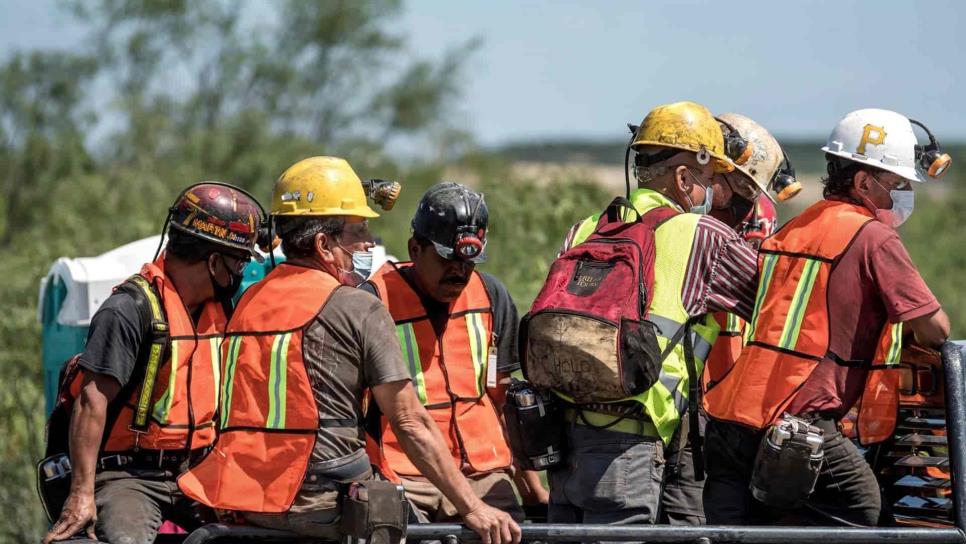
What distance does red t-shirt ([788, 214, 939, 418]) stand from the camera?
4930 mm

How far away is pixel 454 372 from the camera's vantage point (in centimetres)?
561

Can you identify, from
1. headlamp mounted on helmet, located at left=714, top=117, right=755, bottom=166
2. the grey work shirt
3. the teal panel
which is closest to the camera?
the grey work shirt

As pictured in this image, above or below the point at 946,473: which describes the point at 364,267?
above

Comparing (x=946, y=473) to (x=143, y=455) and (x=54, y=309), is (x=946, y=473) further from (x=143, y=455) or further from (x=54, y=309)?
(x=54, y=309)

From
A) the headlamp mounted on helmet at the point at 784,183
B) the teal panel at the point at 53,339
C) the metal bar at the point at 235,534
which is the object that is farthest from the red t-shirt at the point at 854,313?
the teal panel at the point at 53,339

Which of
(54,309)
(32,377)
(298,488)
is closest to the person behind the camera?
(298,488)

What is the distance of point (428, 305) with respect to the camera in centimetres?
568

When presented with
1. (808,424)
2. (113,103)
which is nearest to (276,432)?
(808,424)

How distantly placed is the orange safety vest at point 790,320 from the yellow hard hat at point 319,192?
160 centimetres

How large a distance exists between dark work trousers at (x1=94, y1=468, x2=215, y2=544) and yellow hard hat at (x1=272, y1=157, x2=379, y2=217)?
4.18 ft

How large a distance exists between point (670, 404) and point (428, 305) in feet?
3.92

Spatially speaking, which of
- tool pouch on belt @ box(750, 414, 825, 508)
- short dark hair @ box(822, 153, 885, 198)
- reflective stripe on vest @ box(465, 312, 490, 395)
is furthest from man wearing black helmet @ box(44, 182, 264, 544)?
short dark hair @ box(822, 153, 885, 198)

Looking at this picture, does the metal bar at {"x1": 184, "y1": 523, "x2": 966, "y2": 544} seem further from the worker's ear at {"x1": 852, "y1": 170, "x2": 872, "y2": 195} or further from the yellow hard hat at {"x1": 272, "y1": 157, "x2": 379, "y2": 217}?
the worker's ear at {"x1": 852, "y1": 170, "x2": 872, "y2": 195}

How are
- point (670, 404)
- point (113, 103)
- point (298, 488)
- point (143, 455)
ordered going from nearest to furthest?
point (298, 488) < point (670, 404) < point (143, 455) < point (113, 103)
